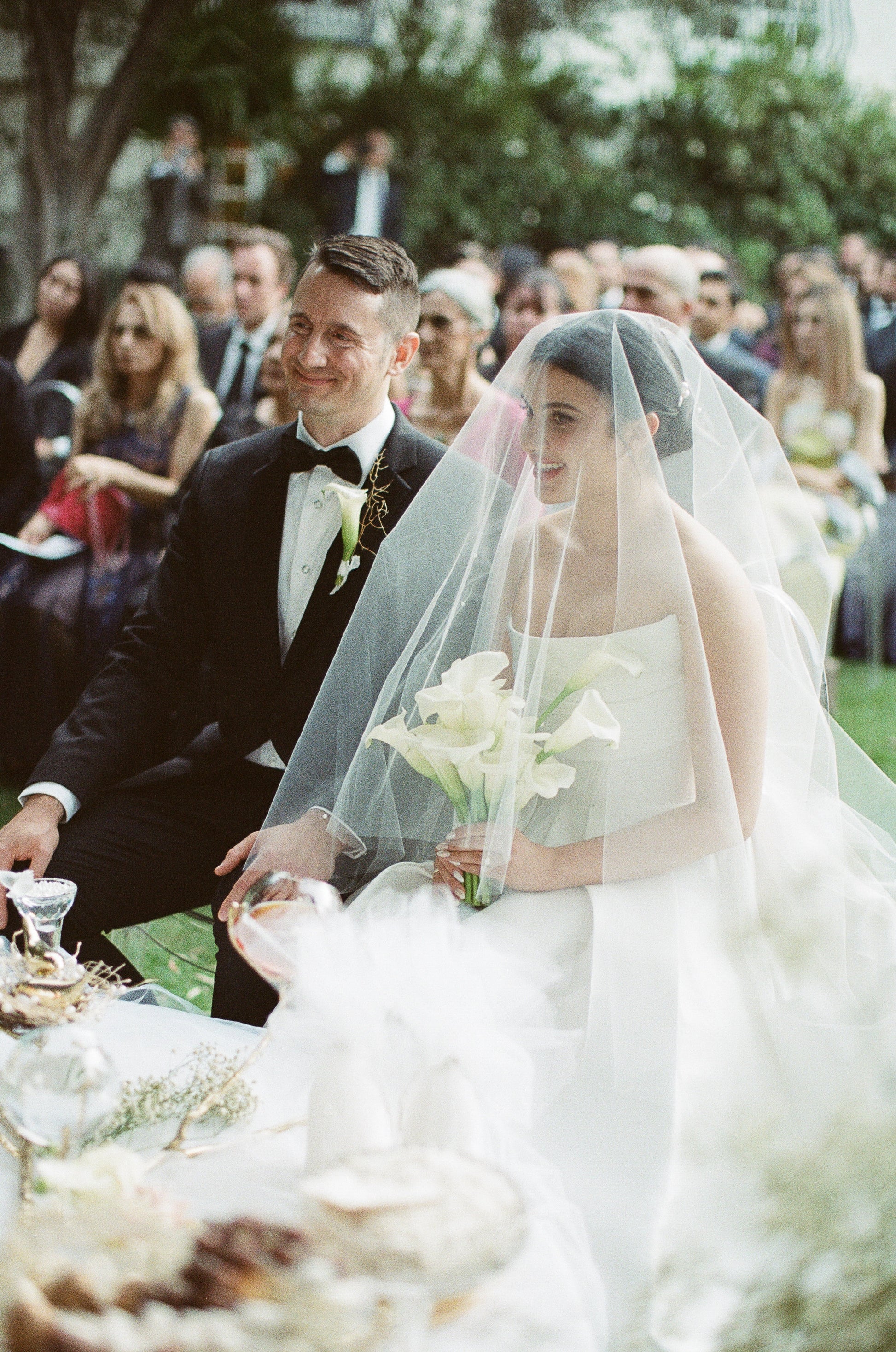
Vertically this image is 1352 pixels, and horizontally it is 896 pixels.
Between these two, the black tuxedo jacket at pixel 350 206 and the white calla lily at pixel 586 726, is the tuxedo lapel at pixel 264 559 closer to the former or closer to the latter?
the white calla lily at pixel 586 726

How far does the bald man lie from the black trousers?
108 inches

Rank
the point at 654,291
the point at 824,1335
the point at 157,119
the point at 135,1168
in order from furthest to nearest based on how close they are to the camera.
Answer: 1. the point at 157,119
2. the point at 654,291
3. the point at 135,1168
4. the point at 824,1335

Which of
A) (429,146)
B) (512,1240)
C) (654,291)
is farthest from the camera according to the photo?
(429,146)

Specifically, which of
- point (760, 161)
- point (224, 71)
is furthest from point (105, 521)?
point (760, 161)

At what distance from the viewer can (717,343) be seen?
669 cm

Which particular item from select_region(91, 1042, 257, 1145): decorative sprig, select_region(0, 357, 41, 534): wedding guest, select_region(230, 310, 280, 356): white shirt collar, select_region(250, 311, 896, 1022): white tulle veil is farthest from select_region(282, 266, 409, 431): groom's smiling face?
select_region(230, 310, 280, 356): white shirt collar

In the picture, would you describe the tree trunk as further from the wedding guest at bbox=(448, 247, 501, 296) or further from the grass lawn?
the grass lawn

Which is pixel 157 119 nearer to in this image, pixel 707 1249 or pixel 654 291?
pixel 654 291

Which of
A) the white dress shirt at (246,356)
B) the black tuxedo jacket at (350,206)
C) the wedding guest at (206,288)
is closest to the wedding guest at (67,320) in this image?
the white dress shirt at (246,356)

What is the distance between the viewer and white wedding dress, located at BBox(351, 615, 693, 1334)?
1.50 metres

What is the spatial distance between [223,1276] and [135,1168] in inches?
9.3

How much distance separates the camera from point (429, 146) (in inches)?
516

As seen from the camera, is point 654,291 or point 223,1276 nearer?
point 223,1276

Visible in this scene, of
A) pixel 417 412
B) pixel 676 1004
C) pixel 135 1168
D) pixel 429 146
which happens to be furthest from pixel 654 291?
pixel 429 146
